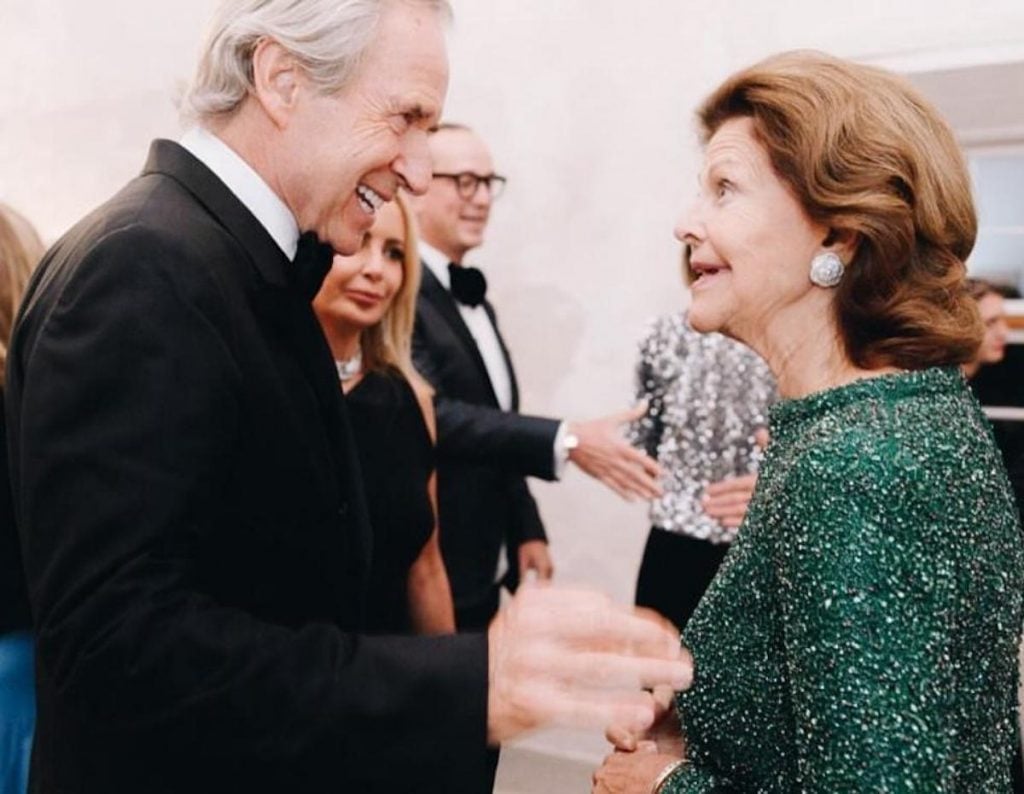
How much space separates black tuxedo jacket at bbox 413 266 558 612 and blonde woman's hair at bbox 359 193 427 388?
396 mm

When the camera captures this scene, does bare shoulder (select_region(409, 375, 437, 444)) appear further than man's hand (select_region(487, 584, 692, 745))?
Yes

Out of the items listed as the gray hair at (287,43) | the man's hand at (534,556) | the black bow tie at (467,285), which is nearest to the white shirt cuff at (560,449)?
the man's hand at (534,556)

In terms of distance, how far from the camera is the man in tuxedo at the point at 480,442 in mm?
2977

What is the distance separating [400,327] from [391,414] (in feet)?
0.84

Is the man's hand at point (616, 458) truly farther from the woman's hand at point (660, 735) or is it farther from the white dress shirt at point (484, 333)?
the woman's hand at point (660, 735)

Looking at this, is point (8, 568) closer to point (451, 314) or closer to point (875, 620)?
point (451, 314)

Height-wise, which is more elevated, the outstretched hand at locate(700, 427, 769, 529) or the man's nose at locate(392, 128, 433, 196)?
the man's nose at locate(392, 128, 433, 196)

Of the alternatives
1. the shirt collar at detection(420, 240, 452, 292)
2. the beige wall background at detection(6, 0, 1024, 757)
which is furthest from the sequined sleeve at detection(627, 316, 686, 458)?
the beige wall background at detection(6, 0, 1024, 757)

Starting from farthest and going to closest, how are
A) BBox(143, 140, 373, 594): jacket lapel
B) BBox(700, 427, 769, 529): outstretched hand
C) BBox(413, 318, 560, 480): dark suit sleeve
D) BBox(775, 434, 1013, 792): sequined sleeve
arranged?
BBox(413, 318, 560, 480): dark suit sleeve
BBox(700, 427, 769, 529): outstretched hand
BBox(143, 140, 373, 594): jacket lapel
BBox(775, 434, 1013, 792): sequined sleeve

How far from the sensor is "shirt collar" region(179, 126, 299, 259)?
4.27 feet

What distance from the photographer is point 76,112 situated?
17.8ft

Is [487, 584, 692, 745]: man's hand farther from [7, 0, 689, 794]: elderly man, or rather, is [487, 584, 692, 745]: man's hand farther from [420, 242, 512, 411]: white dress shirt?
[420, 242, 512, 411]: white dress shirt

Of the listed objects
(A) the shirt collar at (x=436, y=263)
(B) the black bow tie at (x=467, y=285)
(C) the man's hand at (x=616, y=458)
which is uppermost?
(A) the shirt collar at (x=436, y=263)

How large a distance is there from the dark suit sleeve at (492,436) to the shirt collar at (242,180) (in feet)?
5.42
